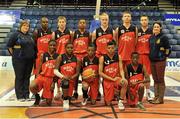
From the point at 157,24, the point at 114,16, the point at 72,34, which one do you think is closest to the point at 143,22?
the point at 157,24

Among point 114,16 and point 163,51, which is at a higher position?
point 114,16

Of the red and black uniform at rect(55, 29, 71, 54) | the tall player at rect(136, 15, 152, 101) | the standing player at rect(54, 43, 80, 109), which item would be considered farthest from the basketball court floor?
the red and black uniform at rect(55, 29, 71, 54)

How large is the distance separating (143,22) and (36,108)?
7.61 ft

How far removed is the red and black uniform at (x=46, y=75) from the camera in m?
5.63

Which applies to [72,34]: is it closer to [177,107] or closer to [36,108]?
[36,108]

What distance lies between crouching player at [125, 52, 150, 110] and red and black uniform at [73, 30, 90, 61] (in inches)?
37.9

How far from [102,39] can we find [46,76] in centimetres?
114

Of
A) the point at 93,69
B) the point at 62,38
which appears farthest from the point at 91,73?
the point at 62,38

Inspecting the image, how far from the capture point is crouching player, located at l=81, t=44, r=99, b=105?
18.6 ft

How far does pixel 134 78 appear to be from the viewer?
18.4 ft

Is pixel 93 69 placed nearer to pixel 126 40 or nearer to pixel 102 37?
pixel 102 37

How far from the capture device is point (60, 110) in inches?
208

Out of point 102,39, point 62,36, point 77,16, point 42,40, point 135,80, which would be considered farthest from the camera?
point 77,16

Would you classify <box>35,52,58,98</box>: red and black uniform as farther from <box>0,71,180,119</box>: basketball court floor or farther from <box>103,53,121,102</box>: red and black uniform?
<box>103,53,121,102</box>: red and black uniform
